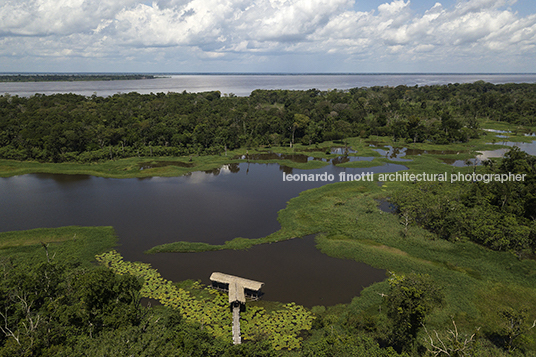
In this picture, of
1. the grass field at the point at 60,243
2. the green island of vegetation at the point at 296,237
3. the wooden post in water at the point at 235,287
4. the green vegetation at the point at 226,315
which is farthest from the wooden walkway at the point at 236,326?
the grass field at the point at 60,243

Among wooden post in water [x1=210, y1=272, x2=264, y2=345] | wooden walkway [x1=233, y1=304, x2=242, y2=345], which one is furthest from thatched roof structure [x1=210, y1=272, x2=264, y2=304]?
wooden walkway [x1=233, y1=304, x2=242, y2=345]

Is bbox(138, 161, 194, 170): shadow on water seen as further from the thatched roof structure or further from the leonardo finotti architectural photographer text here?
the thatched roof structure

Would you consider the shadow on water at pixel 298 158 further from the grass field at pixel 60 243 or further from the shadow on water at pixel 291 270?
the grass field at pixel 60 243

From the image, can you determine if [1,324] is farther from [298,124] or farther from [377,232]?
[298,124]

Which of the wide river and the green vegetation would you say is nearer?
the green vegetation

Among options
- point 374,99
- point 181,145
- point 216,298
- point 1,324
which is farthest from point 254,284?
point 374,99

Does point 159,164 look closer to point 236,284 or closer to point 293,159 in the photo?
point 293,159

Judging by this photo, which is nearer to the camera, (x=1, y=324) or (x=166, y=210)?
(x=1, y=324)
